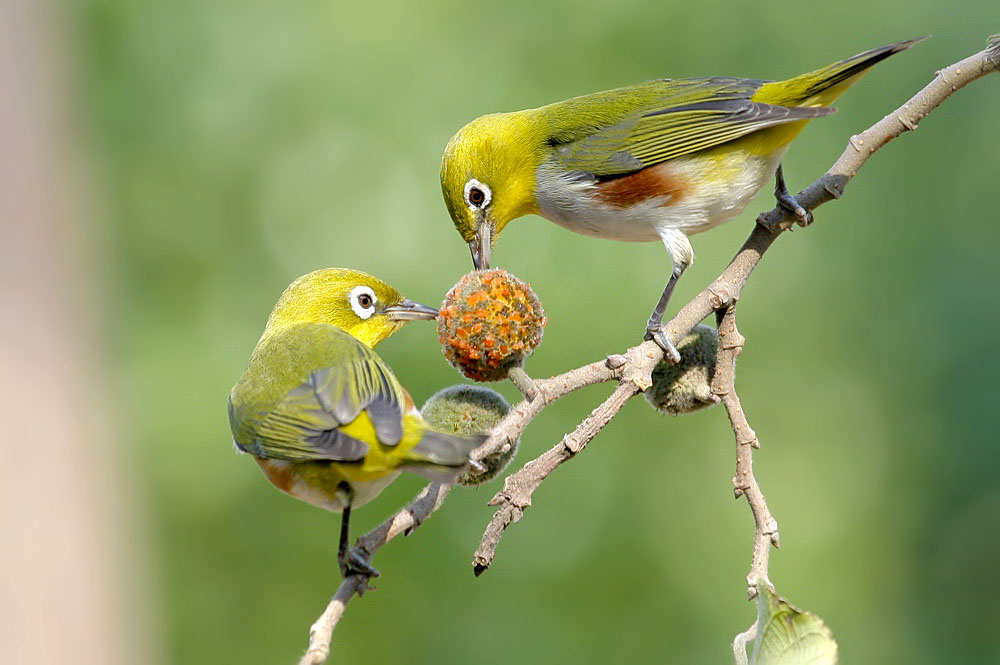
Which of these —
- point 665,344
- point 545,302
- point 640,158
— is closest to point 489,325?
point 665,344

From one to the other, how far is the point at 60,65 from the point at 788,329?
26.6 ft

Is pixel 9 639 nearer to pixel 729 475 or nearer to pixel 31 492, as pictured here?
pixel 31 492

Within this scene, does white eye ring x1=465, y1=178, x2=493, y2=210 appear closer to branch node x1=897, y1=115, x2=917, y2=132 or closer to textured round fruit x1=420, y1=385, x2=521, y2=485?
textured round fruit x1=420, y1=385, x2=521, y2=485

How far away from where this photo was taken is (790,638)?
232cm

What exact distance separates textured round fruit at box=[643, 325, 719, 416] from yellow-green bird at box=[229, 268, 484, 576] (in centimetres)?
80

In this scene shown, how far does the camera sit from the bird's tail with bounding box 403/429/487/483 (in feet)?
9.71

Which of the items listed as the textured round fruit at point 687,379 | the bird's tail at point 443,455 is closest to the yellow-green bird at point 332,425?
the bird's tail at point 443,455

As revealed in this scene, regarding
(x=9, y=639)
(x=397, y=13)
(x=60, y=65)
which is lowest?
(x=9, y=639)

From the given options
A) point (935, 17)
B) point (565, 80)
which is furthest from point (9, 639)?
point (935, 17)

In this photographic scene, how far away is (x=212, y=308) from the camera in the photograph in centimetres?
1123

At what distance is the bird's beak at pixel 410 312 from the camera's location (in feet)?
14.0

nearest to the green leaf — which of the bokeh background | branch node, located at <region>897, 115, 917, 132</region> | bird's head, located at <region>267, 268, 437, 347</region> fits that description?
branch node, located at <region>897, 115, 917, 132</region>

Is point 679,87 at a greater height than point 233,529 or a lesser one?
greater

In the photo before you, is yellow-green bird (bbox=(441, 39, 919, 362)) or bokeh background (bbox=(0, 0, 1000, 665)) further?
bokeh background (bbox=(0, 0, 1000, 665))
